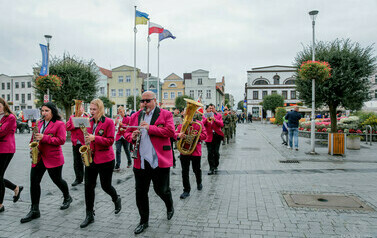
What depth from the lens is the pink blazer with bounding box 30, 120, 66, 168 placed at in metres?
4.18

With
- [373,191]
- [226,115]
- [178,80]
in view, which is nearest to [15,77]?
[178,80]

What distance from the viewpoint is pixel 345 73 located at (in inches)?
451

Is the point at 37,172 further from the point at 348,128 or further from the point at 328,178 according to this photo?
the point at 348,128

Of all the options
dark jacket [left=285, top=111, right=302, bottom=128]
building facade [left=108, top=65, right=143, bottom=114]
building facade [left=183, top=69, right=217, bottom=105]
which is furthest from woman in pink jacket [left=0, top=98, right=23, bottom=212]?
building facade [left=183, top=69, right=217, bottom=105]

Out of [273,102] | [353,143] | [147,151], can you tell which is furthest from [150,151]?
[273,102]

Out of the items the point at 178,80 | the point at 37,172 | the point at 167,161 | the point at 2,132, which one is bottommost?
the point at 37,172

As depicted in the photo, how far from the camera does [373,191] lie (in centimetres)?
567

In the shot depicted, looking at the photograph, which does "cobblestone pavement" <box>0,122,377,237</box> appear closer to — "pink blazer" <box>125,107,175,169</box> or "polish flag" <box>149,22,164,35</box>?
"pink blazer" <box>125,107,175,169</box>

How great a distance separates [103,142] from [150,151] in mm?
779

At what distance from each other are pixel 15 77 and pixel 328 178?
68762 millimetres

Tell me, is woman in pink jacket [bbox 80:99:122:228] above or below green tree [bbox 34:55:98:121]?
below

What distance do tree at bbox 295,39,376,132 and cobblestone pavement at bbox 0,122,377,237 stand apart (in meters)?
5.05

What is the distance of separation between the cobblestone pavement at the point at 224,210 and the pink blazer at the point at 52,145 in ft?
3.02

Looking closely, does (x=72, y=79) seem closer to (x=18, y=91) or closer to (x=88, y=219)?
(x=88, y=219)
